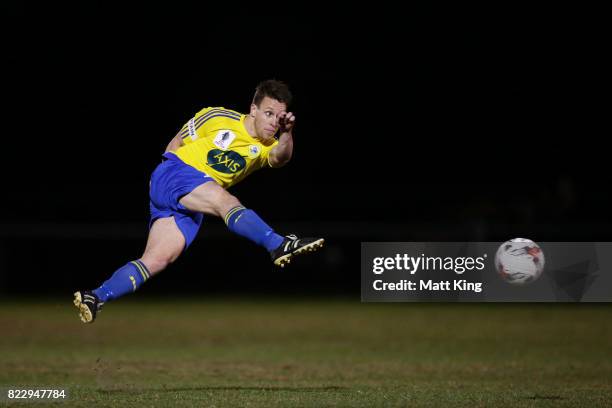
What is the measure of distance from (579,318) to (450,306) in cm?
311

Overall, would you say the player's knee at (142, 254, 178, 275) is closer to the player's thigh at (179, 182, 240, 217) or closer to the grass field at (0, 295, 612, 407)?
the player's thigh at (179, 182, 240, 217)

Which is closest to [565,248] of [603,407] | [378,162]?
[603,407]

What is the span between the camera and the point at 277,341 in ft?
42.8

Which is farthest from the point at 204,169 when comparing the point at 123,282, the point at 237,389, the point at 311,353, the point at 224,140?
the point at 311,353

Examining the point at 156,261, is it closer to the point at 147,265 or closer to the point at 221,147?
the point at 147,265

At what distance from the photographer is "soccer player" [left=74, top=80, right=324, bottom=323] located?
6984 millimetres

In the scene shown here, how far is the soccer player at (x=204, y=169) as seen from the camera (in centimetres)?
698

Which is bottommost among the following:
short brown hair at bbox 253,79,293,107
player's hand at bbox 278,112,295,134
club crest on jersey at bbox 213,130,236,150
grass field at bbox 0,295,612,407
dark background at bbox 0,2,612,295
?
grass field at bbox 0,295,612,407

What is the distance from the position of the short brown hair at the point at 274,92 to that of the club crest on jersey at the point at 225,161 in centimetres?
44

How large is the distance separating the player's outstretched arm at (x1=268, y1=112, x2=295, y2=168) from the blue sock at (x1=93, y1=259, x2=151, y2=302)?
4.36 feet

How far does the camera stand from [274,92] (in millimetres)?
7105

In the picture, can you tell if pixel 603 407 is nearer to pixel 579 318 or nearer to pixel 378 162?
pixel 579 318

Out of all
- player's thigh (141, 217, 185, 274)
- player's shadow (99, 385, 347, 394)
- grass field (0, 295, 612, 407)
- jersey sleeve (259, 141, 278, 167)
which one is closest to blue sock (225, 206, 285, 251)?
jersey sleeve (259, 141, 278, 167)

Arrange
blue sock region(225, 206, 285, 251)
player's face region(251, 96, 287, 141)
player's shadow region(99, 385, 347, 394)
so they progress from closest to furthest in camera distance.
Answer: blue sock region(225, 206, 285, 251) < player's face region(251, 96, 287, 141) < player's shadow region(99, 385, 347, 394)
